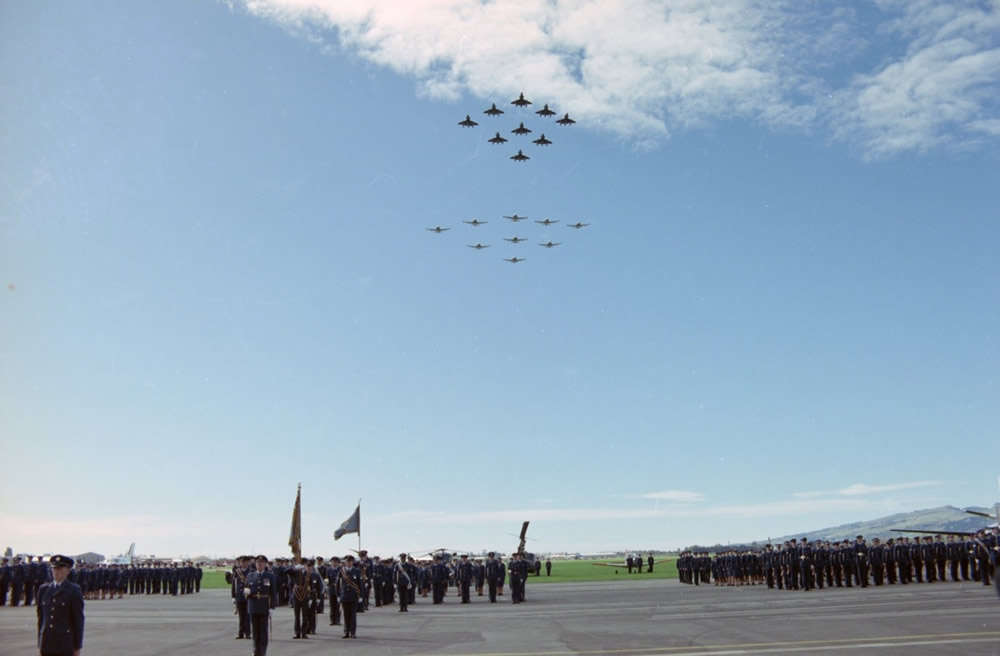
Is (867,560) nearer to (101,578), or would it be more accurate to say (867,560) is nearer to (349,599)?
(349,599)

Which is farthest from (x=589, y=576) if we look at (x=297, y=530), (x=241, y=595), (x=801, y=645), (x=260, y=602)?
(x=260, y=602)

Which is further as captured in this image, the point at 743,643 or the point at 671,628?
the point at 671,628

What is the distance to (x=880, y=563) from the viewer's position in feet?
124

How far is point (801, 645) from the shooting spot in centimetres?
1603

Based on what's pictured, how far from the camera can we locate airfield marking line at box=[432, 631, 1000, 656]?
15.6 meters

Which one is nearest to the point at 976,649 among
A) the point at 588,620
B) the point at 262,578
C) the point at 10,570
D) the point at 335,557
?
the point at 588,620

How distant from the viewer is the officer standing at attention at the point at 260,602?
54.8 ft

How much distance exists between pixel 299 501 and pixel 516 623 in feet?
32.0

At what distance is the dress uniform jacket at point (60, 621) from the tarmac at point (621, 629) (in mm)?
7080

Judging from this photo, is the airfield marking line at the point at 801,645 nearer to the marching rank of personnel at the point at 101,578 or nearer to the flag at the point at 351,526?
the marching rank of personnel at the point at 101,578

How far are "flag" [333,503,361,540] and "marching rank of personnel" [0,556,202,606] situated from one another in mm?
11245

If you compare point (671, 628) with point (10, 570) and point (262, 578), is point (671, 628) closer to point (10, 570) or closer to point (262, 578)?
point (262, 578)

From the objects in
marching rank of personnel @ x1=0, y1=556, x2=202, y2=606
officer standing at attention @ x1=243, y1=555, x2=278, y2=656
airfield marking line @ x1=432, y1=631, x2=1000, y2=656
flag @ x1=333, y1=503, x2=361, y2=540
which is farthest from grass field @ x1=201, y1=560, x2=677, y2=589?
airfield marking line @ x1=432, y1=631, x2=1000, y2=656

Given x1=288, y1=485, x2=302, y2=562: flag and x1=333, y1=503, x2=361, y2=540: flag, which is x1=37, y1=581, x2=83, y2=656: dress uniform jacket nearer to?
x1=288, y1=485, x2=302, y2=562: flag
